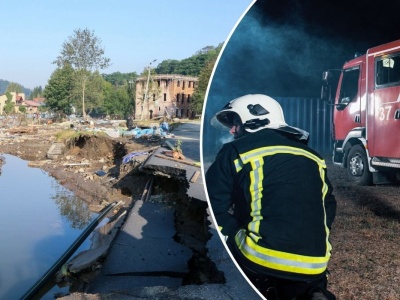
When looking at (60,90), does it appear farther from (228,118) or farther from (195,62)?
(228,118)

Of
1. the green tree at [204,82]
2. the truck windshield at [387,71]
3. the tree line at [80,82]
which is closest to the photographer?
the truck windshield at [387,71]

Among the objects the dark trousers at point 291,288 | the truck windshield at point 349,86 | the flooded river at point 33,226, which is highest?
the truck windshield at point 349,86

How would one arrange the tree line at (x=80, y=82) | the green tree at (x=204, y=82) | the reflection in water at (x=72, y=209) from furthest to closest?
the tree line at (x=80, y=82) < the reflection in water at (x=72, y=209) < the green tree at (x=204, y=82)

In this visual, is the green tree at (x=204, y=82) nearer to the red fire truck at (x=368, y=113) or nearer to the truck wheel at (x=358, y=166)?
the red fire truck at (x=368, y=113)

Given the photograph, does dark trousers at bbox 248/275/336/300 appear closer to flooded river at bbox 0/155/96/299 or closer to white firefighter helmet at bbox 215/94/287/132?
white firefighter helmet at bbox 215/94/287/132

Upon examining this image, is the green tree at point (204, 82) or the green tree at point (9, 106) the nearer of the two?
the green tree at point (204, 82)

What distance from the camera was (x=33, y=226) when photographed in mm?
16234

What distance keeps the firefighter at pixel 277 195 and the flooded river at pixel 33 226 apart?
8.41 meters

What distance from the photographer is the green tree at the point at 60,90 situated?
6203cm

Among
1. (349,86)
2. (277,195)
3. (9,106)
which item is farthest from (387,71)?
(9,106)

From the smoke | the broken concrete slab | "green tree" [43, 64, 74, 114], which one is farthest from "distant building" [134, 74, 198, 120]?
"green tree" [43, 64, 74, 114]

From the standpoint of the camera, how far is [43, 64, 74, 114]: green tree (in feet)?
204

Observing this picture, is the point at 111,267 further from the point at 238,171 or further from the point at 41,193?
the point at 41,193

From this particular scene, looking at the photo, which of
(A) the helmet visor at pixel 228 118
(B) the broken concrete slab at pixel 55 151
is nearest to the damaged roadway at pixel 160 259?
(A) the helmet visor at pixel 228 118
